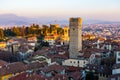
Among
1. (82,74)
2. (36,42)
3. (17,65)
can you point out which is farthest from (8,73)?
(36,42)

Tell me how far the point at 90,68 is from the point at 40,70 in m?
6.64

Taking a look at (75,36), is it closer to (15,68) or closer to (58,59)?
(58,59)

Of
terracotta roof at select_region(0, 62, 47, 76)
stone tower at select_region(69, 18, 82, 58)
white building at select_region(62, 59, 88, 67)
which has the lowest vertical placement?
white building at select_region(62, 59, 88, 67)

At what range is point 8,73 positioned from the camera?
2580 centimetres

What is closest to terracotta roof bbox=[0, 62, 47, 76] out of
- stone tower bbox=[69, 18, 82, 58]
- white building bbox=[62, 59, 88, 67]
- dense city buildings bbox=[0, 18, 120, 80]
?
dense city buildings bbox=[0, 18, 120, 80]

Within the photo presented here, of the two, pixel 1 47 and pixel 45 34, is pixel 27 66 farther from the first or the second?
pixel 45 34

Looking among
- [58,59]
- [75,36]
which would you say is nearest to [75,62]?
[58,59]

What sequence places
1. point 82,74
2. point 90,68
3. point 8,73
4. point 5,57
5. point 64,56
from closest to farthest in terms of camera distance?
1. point 8,73
2. point 82,74
3. point 90,68
4. point 64,56
5. point 5,57

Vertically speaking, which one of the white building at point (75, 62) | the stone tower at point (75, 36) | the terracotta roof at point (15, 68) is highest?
the stone tower at point (75, 36)

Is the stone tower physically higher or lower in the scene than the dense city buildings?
higher

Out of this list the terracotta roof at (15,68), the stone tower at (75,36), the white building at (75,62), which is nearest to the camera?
the terracotta roof at (15,68)

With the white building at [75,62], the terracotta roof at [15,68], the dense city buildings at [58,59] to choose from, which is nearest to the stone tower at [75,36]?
the dense city buildings at [58,59]

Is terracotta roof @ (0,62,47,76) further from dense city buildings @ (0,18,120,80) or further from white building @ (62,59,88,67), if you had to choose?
white building @ (62,59,88,67)

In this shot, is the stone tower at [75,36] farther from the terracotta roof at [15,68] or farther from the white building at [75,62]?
the terracotta roof at [15,68]
